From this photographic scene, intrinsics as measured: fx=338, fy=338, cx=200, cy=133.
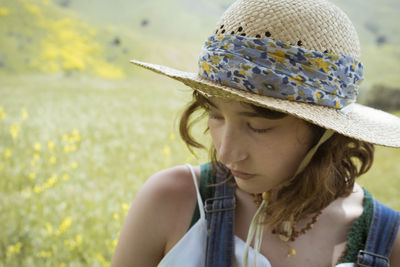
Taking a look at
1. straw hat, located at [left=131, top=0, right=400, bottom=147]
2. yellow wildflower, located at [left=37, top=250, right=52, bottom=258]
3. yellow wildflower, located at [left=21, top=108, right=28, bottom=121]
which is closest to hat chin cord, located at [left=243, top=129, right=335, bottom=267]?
straw hat, located at [left=131, top=0, right=400, bottom=147]

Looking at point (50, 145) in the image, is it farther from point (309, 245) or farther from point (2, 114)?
point (309, 245)

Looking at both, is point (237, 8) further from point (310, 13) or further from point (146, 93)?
point (146, 93)

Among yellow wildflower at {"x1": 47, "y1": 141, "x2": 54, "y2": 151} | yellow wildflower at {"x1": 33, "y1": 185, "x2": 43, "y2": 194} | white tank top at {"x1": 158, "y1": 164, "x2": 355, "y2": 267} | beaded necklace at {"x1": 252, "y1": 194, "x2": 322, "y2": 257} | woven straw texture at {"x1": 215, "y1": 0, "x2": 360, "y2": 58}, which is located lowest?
yellow wildflower at {"x1": 47, "y1": 141, "x2": 54, "y2": 151}

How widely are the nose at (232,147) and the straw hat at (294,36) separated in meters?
0.13

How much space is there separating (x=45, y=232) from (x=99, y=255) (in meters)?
0.48

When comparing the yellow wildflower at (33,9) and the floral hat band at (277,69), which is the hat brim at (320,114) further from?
the yellow wildflower at (33,9)

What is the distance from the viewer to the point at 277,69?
Answer: 0.96 meters

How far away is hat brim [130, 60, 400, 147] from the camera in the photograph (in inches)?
35.9

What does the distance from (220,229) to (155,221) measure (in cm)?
24

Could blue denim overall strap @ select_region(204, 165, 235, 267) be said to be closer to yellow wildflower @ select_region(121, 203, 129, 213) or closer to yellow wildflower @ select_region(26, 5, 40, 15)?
yellow wildflower @ select_region(121, 203, 129, 213)

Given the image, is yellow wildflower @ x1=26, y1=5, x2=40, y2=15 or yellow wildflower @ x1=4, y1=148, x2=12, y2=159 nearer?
yellow wildflower @ x1=4, y1=148, x2=12, y2=159

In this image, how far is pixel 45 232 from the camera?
8.44ft

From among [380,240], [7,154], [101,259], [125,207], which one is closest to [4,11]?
[7,154]

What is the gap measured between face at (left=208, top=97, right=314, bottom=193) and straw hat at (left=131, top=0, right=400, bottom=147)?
77 millimetres
